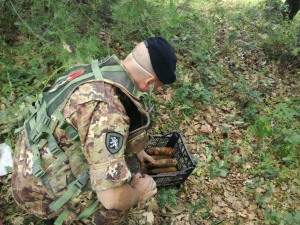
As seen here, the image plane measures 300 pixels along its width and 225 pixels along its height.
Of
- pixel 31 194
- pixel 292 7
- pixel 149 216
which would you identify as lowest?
pixel 149 216

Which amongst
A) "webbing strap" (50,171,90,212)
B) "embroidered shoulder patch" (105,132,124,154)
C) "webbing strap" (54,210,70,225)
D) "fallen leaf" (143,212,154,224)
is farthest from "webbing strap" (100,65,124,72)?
"fallen leaf" (143,212,154,224)

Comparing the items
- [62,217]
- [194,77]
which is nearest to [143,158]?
[62,217]

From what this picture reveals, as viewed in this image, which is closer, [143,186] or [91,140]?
[91,140]

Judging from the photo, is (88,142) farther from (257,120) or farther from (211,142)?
(257,120)

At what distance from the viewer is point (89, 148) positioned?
1.85m

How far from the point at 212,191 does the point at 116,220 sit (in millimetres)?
1758

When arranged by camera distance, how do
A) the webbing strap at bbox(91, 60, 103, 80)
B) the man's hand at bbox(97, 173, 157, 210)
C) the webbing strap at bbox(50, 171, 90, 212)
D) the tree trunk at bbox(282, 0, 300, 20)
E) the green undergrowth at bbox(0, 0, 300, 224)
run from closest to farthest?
the man's hand at bbox(97, 173, 157, 210), the webbing strap at bbox(91, 60, 103, 80), the webbing strap at bbox(50, 171, 90, 212), the green undergrowth at bbox(0, 0, 300, 224), the tree trunk at bbox(282, 0, 300, 20)

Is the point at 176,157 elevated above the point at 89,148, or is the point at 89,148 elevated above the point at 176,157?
the point at 89,148

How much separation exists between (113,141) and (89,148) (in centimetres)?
17

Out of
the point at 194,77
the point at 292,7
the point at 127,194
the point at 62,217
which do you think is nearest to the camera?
the point at 127,194

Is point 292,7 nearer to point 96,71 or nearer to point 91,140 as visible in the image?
point 96,71

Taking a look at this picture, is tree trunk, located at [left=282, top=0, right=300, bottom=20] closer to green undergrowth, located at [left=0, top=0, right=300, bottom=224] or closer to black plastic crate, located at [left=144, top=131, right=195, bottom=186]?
green undergrowth, located at [left=0, top=0, right=300, bottom=224]

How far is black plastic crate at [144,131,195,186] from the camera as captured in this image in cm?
342

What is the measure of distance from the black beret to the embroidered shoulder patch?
66 cm
